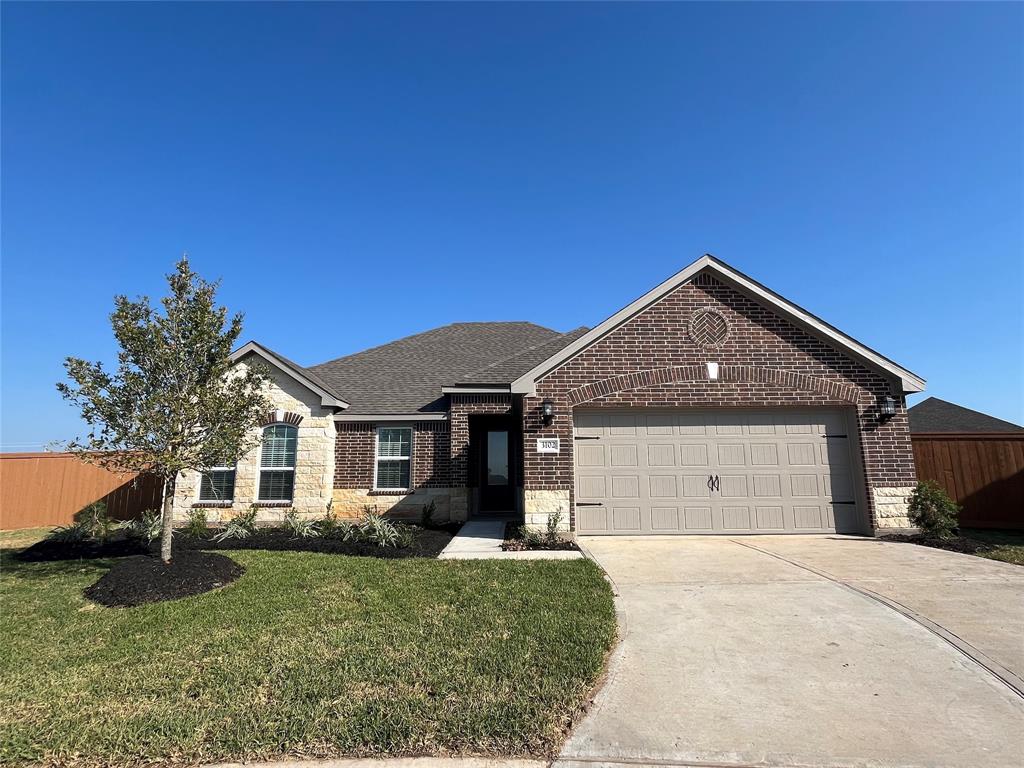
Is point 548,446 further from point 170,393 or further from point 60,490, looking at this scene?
point 60,490

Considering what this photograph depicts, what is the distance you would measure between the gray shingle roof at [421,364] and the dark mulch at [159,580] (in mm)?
6269

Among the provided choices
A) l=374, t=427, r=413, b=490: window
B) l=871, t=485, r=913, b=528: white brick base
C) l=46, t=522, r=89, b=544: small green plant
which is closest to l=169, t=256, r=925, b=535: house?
l=871, t=485, r=913, b=528: white brick base

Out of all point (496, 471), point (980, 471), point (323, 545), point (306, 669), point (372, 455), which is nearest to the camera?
point (306, 669)

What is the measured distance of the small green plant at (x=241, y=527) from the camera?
10.8 metres

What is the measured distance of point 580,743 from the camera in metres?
3.20

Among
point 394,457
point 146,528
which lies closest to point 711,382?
point 394,457

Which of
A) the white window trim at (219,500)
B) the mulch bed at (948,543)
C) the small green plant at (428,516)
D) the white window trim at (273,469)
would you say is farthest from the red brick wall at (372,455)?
the mulch bed at (948,543)

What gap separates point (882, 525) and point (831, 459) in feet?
4.98

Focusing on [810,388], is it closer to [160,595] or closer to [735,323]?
[735,323]

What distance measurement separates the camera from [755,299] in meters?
10.6

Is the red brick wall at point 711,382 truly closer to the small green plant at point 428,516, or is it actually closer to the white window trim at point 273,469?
the small green plant at point 428,516

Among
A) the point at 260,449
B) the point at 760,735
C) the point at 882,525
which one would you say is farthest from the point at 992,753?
the point at 260,449

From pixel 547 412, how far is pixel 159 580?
6935 mm

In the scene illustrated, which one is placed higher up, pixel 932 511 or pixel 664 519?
pixel 932 511
